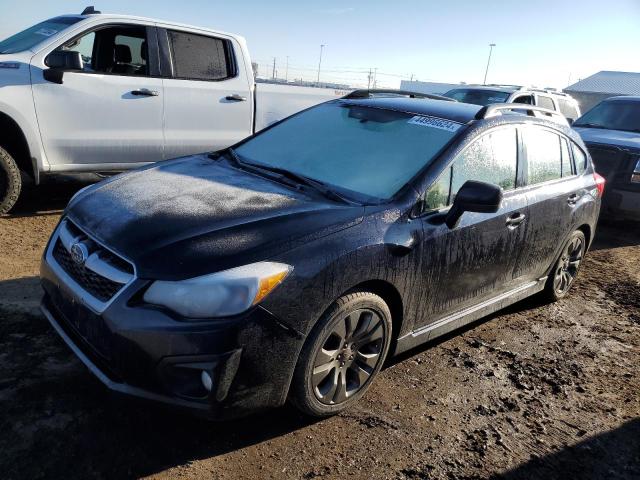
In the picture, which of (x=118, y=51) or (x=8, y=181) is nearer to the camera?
(x=8, y=181)

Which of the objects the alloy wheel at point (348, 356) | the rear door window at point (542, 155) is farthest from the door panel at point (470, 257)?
the alloy wheel at point (348, 356)

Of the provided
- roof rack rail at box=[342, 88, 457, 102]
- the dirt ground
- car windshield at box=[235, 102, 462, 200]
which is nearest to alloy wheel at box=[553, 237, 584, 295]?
the dirt ground

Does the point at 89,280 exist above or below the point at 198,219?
below

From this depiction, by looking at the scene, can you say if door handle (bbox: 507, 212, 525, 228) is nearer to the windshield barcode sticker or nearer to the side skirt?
the side skirt

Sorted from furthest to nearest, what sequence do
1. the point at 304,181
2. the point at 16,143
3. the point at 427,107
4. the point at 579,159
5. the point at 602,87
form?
1. the point at 602,87
2. the point at 16,143
3. the point at 579,159
4. the point at 427,107
5. the point at 304,181

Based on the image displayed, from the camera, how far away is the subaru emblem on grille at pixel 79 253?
8.28ft

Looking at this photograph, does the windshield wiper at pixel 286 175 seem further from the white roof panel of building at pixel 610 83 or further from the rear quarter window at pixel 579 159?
the white roof panel of building at pixel 610 83

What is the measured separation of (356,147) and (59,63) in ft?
10.9

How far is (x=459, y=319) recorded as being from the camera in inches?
136

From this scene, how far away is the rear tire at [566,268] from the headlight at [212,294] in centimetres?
314

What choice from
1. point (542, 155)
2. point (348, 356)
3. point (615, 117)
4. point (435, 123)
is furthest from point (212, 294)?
point (615, 117)

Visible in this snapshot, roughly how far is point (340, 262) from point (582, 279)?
4073mm

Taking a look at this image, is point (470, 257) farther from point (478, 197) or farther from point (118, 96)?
point (118, 96)

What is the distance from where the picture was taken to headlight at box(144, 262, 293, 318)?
2.22 m
